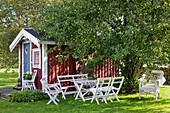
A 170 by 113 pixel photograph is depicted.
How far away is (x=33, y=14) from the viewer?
15602mm

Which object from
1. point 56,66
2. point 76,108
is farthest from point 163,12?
point 56,66

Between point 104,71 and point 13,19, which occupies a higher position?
point 13,19

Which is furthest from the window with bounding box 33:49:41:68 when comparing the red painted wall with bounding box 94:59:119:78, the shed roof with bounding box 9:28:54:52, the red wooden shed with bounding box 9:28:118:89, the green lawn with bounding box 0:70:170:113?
the red painted wall with bounding box 94:59:119:78

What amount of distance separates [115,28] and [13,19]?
425 inches

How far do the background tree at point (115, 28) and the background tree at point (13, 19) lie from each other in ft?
22.9

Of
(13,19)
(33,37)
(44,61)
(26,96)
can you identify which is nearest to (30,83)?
(44,61)

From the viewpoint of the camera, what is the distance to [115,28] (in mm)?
7465

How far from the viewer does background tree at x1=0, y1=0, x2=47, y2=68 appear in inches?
579

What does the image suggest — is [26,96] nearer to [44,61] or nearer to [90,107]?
[44,61]

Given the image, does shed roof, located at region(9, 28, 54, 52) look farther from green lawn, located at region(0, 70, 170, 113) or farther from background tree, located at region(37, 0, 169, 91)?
green lawn, located at region(0, 70, 170, 113)

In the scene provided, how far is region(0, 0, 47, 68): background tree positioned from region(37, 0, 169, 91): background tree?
6971mm

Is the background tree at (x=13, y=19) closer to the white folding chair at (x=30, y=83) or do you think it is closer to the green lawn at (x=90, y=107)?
the white folding chair at (x=30, y=83)

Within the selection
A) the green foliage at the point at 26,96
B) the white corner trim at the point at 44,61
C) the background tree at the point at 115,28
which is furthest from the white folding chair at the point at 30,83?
the background tree at the point at 115,28

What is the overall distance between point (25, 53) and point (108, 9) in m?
5.45
